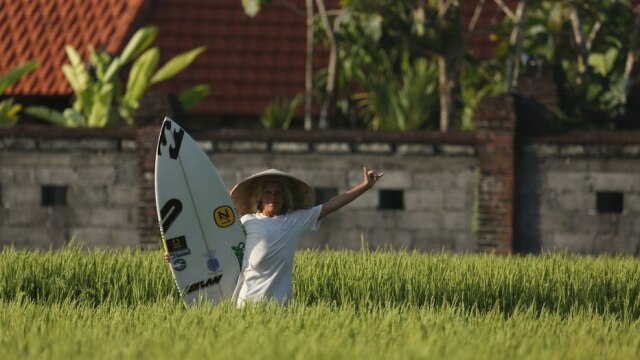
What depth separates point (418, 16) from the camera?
20859 mm

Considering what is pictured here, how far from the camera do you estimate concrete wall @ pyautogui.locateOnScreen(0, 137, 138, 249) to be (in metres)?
18.2

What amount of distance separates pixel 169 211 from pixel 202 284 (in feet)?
1.96

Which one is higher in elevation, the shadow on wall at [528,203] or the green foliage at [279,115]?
the green foliage at [279,115]

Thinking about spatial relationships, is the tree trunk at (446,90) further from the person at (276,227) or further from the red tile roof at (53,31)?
the person at (276,227)

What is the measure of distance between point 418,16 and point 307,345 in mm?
13103

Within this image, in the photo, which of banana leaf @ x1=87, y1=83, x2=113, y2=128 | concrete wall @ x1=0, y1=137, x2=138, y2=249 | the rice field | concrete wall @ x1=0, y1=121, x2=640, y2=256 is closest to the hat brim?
the rice field

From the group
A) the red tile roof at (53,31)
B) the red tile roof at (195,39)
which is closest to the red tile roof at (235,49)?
the red tile roof at (195,39)

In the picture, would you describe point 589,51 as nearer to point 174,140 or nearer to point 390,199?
point 390,199

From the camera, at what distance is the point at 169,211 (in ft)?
36.6

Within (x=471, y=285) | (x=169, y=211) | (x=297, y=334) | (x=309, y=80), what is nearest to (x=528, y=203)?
(x=471, y=285)

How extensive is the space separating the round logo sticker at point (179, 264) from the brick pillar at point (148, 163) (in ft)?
22.6

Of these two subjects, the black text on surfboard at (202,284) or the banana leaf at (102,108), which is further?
the banana leaf at (102,108)

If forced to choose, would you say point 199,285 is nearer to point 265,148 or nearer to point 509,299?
point 509,299

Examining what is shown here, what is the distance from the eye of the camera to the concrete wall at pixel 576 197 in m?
16.8
